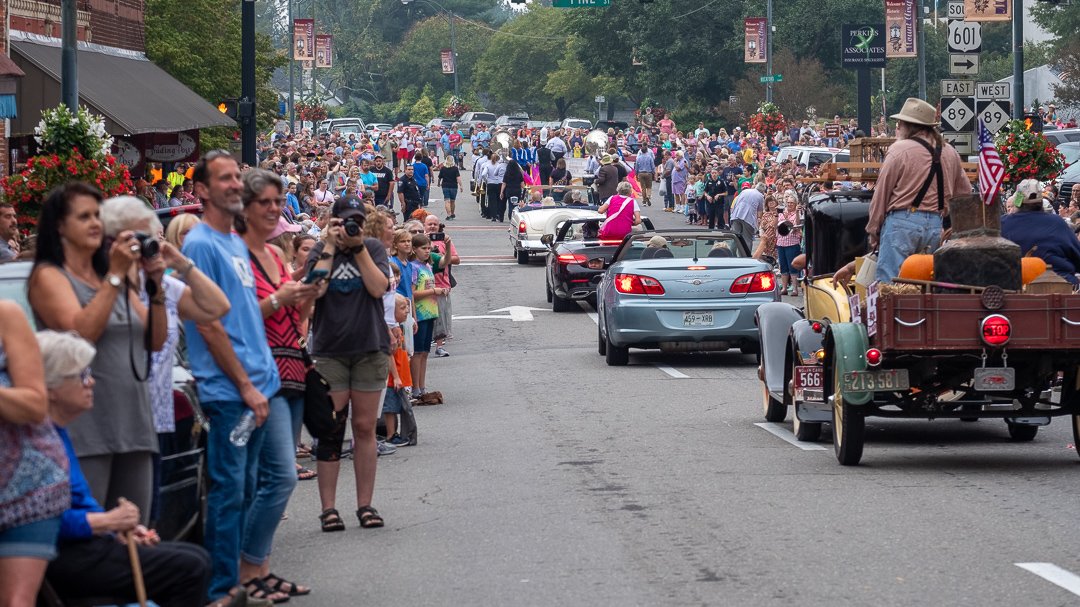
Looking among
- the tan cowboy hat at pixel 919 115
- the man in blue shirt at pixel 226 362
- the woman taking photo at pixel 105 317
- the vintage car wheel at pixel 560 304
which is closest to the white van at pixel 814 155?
the vintage car wheel at pixel 560 304

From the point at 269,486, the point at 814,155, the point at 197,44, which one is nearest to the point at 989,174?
the point at 269,486

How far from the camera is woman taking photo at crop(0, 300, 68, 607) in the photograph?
5.28 m

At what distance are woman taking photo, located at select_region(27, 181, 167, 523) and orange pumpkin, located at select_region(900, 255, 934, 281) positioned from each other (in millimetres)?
6417

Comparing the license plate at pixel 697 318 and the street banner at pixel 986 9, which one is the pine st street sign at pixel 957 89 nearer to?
the license plate at pixel 697 318

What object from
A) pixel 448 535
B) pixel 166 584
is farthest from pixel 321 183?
pixel 166 584

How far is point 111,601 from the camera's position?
5906 mm

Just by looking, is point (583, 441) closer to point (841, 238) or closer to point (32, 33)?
point (841, 238)

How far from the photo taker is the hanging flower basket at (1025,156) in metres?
25.1

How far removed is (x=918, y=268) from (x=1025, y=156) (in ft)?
47.6

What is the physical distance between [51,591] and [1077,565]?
16.3 feet

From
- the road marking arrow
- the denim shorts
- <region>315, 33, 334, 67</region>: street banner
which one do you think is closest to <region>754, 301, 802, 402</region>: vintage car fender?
the denim shorts

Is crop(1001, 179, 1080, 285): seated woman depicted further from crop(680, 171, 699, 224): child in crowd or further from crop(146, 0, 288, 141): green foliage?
crop(680, 171, 699, 224): child in crowd

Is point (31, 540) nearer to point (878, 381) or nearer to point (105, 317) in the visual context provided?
point (105, 317)

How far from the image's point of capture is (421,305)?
51.9 feet
